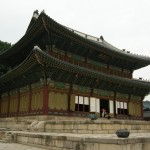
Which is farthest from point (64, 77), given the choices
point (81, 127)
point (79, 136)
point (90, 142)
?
point (90, 142)

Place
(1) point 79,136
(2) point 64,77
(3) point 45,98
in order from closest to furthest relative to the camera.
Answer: (1) point 79,136, (3) point 45,98, (2) point 64,77

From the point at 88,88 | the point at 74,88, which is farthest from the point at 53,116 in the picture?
the point at 88,88

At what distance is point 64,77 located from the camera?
2220 centimetres

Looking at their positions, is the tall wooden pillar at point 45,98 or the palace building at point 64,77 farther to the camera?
the palace building at point 64,77

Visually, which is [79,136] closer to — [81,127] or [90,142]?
[90,142]

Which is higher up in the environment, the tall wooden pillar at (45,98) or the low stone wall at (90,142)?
the tall wooden pillar at (45,98)

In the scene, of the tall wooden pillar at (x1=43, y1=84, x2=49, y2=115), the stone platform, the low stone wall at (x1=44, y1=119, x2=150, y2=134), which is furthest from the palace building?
the low stone wall at (x1=44, y1=119, x2=150, y2=134)

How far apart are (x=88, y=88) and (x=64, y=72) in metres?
4.13

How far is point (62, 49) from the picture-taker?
24203mm

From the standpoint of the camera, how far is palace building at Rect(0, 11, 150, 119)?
20.9m

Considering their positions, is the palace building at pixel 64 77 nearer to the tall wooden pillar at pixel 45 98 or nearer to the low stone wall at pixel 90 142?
the tall wooden pillar at pixel 45 98

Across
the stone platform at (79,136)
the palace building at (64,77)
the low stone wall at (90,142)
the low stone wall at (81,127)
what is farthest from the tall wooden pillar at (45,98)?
the low stone wall at (90,142)

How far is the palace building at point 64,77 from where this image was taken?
20.9 metres

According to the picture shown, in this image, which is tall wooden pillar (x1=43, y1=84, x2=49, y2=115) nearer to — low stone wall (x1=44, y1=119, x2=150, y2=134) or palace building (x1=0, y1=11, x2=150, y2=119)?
palace building (x1=0, y1=11, x2=150, y2=119)
